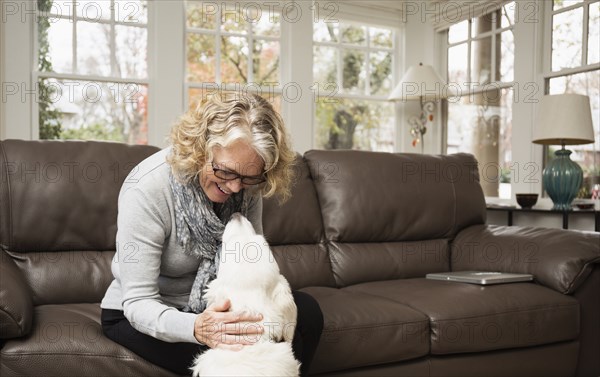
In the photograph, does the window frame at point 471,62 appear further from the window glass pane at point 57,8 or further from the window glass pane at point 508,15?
the window glass pane at point 57,8

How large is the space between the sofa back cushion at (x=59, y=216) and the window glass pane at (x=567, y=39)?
9.56 ft

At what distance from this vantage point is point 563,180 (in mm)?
3289

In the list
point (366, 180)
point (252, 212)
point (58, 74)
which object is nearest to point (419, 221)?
point (366, 180)

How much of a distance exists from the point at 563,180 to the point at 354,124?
1965 mm

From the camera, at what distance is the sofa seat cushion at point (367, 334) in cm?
191

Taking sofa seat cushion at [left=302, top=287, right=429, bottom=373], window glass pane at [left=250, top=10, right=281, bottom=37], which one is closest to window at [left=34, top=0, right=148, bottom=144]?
window glass pane at [left=250, top=10, right=281, bottom=37]

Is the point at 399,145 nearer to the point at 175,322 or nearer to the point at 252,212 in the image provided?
the point at 252,212

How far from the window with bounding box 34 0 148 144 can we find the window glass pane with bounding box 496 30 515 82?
8.33 feet

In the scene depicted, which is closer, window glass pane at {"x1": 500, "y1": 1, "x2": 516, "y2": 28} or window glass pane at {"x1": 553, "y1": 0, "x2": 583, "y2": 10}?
window glass pane at {"x1": 553, "y1": 0, "x2": 583, "y2": 10}

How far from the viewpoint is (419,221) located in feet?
9.30

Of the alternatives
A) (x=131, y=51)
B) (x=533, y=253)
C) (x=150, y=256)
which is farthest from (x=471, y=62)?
(x=150, y=256)

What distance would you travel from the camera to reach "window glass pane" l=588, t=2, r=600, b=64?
3.57m

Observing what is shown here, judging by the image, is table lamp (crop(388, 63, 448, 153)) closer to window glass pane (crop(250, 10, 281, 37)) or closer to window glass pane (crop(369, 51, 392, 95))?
window glass pane (crop(369, 51, 392, 95))

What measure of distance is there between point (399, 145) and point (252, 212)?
11.4 ft
